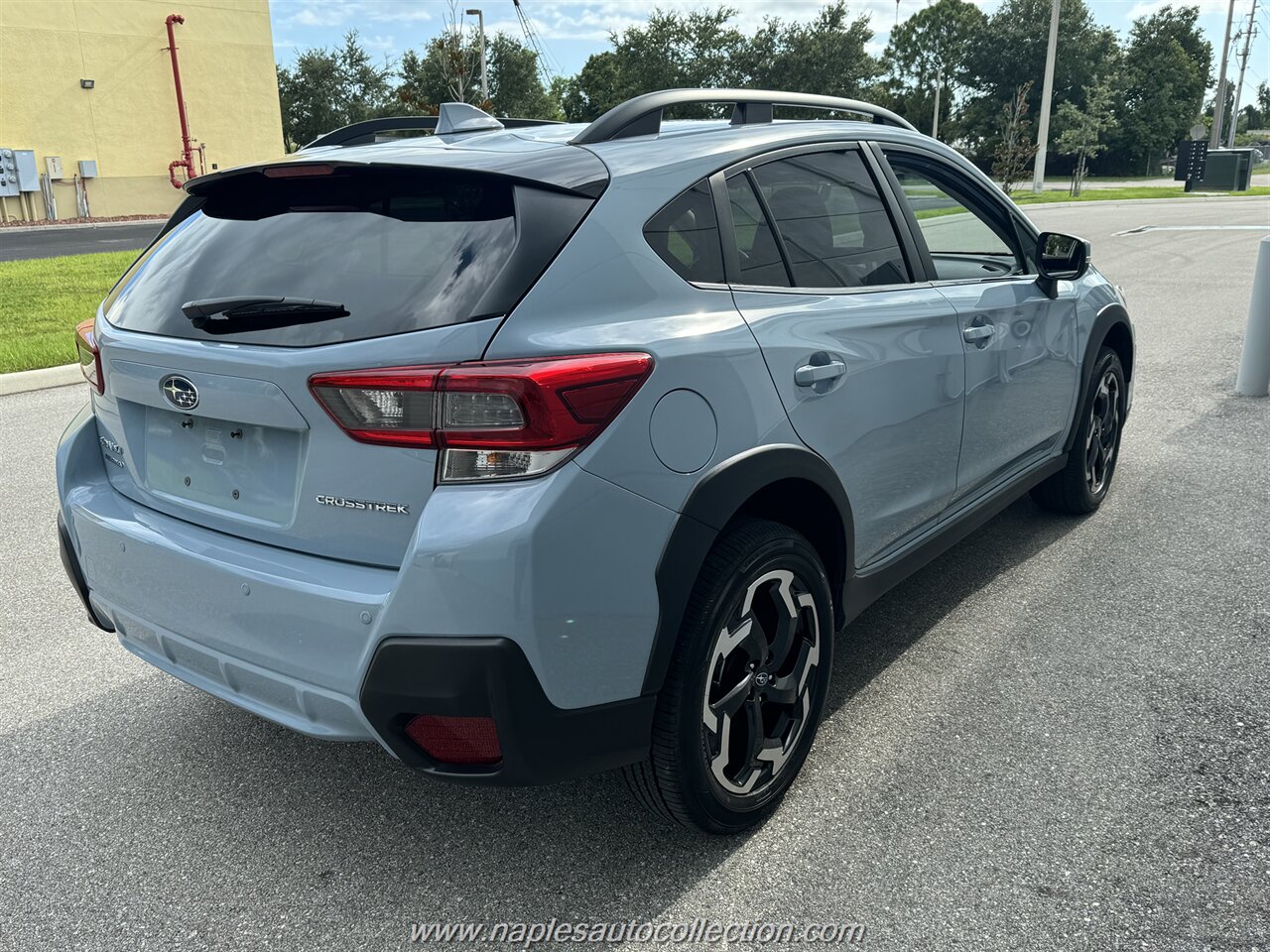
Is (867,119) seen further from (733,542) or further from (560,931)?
(560,931)

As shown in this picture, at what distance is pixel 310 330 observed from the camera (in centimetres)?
221

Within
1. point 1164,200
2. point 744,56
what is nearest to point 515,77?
point 744,56

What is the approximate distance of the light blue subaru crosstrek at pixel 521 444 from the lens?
2.05 meters

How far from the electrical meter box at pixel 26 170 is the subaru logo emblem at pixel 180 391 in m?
35.5

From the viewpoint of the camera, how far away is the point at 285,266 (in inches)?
95.0

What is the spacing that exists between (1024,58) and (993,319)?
247 ft

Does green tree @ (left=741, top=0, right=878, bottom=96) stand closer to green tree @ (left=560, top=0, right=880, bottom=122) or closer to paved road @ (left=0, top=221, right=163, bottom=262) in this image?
green tree @ (left=560, top=0, right=880, bottom=122)

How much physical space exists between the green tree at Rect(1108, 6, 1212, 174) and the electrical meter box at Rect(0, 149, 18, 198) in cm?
5908

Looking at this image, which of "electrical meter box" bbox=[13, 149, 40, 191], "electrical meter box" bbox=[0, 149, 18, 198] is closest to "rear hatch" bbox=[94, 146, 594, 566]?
"electrical meter box" bbox=[0, 149, 18, 198]

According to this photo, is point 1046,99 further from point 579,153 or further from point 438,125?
point 579,153

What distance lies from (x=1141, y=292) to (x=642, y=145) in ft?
36.9

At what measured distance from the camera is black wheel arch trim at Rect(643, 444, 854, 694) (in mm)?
2227

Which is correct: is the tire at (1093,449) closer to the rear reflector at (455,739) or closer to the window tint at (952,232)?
the window tint at (952,232)

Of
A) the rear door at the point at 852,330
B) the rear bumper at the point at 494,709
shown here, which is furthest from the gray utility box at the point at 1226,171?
the rear bumper at the point at 494,709
